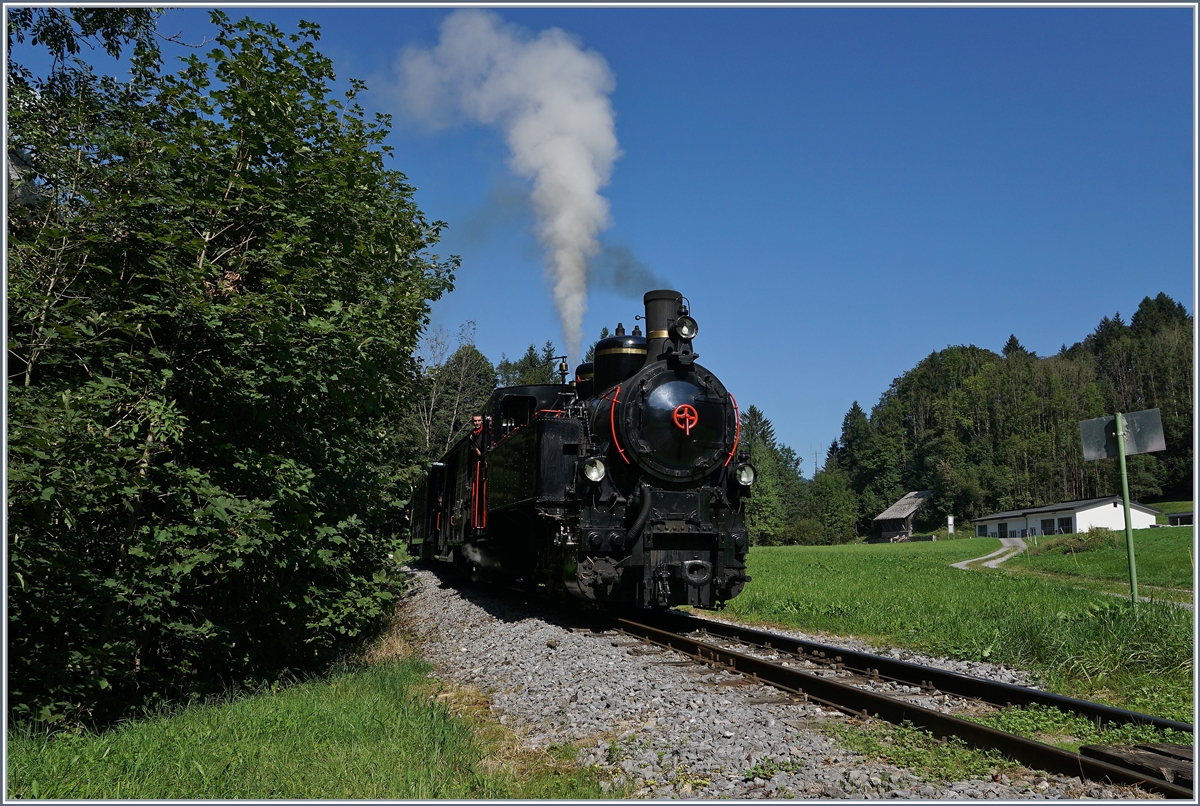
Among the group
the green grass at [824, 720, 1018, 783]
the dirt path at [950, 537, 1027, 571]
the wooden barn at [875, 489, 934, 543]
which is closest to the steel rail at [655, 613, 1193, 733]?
the green grass at [824, 720, 1018, 783]

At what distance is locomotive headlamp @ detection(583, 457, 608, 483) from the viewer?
9.84 meters

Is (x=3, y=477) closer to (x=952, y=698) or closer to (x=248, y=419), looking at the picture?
(x=248, y=419)

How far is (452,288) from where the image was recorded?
16828 millimetres

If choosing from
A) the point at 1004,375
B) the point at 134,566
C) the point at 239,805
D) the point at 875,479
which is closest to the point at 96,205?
the point at 134,566

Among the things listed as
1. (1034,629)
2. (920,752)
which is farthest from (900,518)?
(920,752)

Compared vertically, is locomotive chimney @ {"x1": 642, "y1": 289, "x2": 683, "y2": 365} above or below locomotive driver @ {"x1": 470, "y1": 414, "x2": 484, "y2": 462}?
above

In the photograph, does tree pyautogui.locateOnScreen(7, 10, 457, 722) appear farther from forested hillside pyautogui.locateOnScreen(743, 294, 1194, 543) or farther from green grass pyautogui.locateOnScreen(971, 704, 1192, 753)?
forested hillside pyautogui.locateOnScreen(743, 294, 1194, 543)

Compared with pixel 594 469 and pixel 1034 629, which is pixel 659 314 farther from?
pixel 1034 629

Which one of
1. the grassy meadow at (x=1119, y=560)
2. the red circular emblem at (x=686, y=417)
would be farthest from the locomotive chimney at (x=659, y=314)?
the grassy meadow at (x=1119, y=560)

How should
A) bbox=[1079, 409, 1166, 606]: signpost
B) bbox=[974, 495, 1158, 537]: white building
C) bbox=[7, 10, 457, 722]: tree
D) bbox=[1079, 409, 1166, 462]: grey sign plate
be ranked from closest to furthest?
1. bbox=[7, 10, 457, 722]: tree
2. bbox=[1079, 409, 1166, 606]: signpost
3. bbox=[1079, 409, 1166, 462]: grey sign plate
4. bbox=[974, 495, 1158, 537]: white building

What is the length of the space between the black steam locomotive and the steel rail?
1243mm

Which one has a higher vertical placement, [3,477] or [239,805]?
[3,477]

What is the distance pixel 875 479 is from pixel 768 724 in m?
110

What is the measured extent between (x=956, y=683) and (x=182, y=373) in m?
7.75
